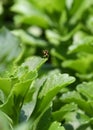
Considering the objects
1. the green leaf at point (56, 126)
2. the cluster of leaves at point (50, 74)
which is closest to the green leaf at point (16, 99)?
the cluster of leaves at point (50, 74)

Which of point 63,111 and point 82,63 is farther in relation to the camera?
point 82,63

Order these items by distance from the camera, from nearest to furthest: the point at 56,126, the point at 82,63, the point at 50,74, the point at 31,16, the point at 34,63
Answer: the point at 56,126 < the point at 34,63 < the point at 50,74 < the point at 82,63 < the point at 31,16

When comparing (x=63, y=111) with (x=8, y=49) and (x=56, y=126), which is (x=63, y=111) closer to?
(x=56, y=126)

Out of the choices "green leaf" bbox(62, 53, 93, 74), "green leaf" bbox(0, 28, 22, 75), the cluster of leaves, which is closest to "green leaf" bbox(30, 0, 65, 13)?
the cluster of leaves

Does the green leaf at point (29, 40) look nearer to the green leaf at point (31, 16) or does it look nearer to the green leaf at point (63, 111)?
the green leaf at point (31, 16)

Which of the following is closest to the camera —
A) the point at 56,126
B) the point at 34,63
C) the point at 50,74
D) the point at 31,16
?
the point at 56,126

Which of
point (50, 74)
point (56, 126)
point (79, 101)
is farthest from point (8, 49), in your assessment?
point (56, 126)

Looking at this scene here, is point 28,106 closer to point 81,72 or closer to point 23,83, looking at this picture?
point 23,83

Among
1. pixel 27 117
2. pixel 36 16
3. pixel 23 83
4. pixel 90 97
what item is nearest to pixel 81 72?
pixel 36 16

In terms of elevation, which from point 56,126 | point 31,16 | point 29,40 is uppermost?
point 56,126
